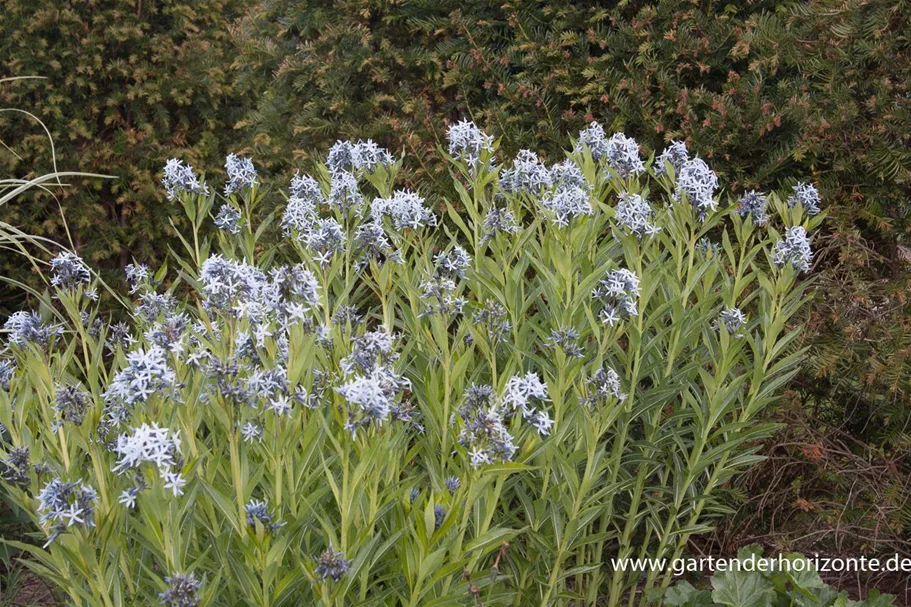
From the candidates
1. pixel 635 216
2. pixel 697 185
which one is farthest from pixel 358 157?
pixel 697 185

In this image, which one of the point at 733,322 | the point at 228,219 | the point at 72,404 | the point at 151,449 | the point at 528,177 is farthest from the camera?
the point at 228,219

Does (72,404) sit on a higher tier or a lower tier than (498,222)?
lower

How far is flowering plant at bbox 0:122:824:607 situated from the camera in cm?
232

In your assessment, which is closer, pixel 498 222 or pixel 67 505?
pixel 67 505

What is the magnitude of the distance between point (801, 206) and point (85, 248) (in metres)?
5.34

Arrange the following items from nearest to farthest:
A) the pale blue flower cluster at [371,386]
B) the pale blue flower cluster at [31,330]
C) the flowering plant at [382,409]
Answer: the pale blue flower cluster at [371,386]
the flowering plant at [382,409]
the pale blue flower cluster at [31,330]

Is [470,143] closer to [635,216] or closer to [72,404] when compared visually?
[635,216]

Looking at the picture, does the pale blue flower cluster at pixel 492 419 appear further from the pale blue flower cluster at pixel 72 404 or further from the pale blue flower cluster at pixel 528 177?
the pale blue flower cluster at pixel 528 177

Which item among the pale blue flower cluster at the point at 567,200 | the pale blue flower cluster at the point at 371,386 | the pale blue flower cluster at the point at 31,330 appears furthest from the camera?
the pale blue flower cluster at the point at 567,200

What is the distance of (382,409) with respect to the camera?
7.20 feet

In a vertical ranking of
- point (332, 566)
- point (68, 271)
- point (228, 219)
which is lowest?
point (332, 566)

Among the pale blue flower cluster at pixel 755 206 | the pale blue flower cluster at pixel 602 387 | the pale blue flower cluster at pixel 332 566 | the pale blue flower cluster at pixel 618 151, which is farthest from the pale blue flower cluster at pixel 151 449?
the pale blue flower cluster at pixel 755 206

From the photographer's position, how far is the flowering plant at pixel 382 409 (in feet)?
7.62

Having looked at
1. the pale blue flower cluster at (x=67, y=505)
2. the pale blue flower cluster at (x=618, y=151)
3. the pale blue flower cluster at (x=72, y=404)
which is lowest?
the pale blue flower cluster at (x=67, y=505)
